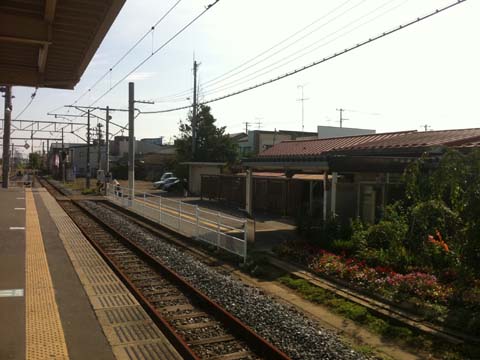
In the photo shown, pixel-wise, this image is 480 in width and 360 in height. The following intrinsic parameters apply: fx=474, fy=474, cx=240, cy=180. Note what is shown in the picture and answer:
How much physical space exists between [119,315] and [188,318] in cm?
112

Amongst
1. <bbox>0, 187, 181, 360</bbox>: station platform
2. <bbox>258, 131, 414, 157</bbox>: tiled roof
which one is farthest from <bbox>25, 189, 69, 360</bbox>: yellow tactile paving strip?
<bbox>258, 131, 414, 157</bbox>: tiled roof

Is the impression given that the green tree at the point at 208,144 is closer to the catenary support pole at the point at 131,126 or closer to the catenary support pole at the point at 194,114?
the catenary support pole at the point at 194,114

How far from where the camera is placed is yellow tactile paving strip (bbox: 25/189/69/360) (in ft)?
19.1

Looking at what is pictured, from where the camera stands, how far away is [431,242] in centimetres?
1013

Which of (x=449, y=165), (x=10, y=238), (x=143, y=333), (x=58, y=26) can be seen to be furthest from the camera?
(x=10, y=238)

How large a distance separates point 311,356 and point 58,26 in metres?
7.18

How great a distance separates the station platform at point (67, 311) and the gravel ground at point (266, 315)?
155cm

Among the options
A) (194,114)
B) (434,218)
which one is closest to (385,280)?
(434,218)

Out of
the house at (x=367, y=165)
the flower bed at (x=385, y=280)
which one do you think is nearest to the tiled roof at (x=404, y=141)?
the house at (x=367, y=165)

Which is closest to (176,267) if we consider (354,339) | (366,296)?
(366,296)

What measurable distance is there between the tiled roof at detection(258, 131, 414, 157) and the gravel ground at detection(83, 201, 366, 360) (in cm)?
841

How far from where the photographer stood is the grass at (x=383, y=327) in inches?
259

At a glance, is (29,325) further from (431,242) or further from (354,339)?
(431,242)

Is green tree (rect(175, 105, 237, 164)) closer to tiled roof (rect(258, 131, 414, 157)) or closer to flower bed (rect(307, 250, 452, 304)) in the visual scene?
tiled roof (rect(258, 131, 414, 157))
